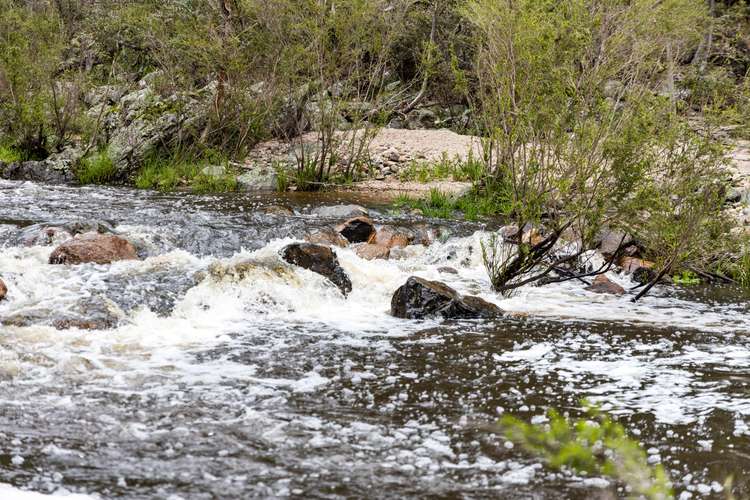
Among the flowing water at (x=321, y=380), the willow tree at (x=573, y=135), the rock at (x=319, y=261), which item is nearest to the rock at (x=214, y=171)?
the flowing water at (x=321, y=380)

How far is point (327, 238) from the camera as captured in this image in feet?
34.9

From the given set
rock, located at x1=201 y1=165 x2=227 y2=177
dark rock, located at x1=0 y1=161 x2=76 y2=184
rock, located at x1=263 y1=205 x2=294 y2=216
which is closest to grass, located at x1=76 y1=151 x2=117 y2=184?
dark rock, located at x1=0 y1=161 x2=76 y2=184

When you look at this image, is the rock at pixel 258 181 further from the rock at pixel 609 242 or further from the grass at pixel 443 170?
the rock at pixel 609 242

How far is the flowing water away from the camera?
12.9ft

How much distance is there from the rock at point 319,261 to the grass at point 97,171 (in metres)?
8.57

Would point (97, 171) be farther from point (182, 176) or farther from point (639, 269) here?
point (639, 269)

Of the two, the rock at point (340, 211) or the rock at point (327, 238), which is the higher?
the rock at point (340, 211)

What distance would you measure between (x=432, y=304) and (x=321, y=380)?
2.33 m

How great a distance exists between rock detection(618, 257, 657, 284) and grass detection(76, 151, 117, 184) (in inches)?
410

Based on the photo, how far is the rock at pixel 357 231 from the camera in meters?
11.0

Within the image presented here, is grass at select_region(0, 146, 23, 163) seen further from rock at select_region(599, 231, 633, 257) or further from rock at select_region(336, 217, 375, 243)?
rock at select_region(599, 231, 633, 257)

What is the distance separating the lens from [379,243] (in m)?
10.9

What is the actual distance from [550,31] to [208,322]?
450cm

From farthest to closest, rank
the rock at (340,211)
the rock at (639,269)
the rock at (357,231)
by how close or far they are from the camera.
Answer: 1. the rock at (340,211)
2. the rock at (357,231)
3. the rock at (639,269)
